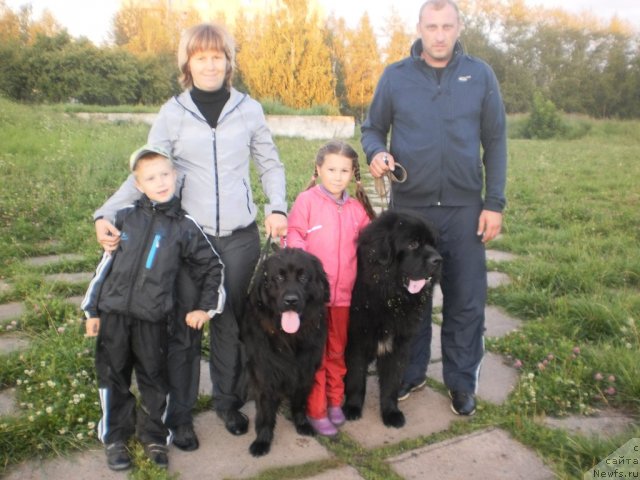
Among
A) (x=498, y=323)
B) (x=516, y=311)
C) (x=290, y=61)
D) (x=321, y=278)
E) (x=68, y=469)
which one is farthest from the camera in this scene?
(x=290, y=61)

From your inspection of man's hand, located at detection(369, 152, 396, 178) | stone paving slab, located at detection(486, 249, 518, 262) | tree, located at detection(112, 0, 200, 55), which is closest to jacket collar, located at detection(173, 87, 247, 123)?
man's hand, located at detection(369, 152, 396, 178)

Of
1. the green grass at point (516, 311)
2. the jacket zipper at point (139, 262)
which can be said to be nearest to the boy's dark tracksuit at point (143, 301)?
the jacket zipper at point (139, 262)

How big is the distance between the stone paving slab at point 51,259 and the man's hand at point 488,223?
12.9ft

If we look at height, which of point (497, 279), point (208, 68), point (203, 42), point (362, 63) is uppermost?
point (362, 63)

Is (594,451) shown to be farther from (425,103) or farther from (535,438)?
(425,103)

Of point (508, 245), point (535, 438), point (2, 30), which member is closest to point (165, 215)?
point (535, 438)

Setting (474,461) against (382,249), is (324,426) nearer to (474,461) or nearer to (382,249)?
(474,461)

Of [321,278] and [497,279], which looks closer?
[321,278]

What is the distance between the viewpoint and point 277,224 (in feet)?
9.75

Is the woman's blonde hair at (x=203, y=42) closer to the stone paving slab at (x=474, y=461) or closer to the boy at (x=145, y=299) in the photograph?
the boy at (x=145, y=299)

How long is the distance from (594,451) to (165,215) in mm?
2357

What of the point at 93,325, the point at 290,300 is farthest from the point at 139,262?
the point at 290,300

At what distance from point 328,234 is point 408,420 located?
3.82 feet

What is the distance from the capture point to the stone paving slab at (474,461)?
8.36 ft
